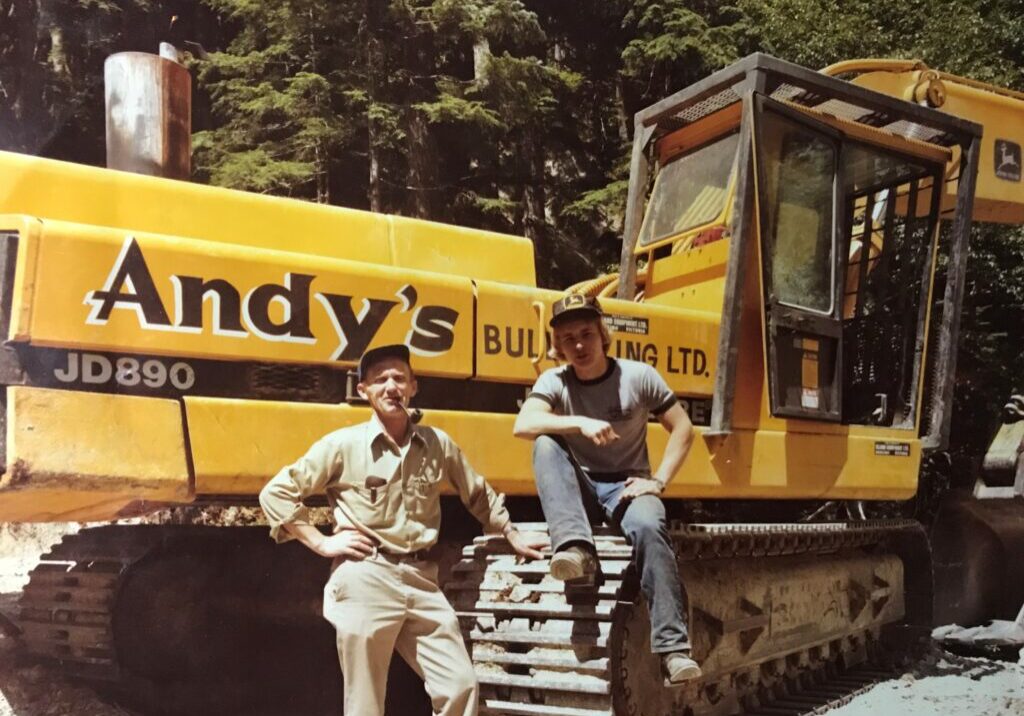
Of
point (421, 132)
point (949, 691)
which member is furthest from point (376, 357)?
point (421, 132)

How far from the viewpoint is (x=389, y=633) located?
3.09 metres

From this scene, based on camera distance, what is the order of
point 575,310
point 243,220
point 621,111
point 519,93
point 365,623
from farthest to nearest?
1. point 621,111
2. point 519,93
3. point 243,220
4. point 575,310
5. point 365,623

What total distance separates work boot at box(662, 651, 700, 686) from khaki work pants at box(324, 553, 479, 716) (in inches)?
24.3

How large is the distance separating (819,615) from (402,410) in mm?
3081

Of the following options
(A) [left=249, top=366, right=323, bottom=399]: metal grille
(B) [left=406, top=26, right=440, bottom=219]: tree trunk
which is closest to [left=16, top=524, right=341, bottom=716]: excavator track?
(A) [left=249, top=366, right=323, bottom=399]: metal grille

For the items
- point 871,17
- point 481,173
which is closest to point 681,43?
point 481,173

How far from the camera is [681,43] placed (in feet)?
35.3

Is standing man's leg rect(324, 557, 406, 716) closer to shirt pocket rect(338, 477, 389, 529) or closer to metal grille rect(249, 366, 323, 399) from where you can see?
shirt pocket rect(338, 477, 389, 529)

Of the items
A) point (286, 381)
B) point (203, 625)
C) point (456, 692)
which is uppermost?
point (286, 381)

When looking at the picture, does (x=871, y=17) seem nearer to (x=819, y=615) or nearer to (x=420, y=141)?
(x=420, y=141)

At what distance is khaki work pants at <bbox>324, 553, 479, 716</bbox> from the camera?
3053 millimetres

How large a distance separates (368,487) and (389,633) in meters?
0.43

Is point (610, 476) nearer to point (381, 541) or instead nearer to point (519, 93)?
point (381, 541)

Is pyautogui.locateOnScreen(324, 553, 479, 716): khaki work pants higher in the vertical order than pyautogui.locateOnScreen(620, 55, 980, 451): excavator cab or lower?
lower
